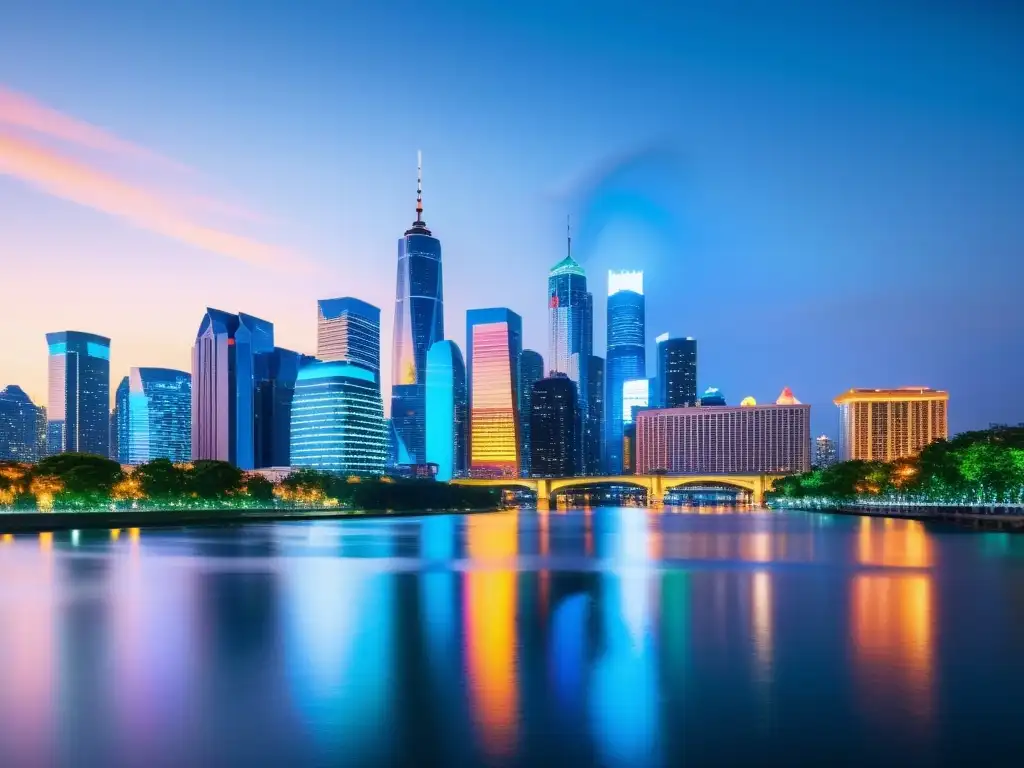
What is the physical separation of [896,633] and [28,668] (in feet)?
81.5

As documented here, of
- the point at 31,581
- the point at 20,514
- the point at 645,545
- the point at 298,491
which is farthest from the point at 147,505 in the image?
the point at 31,581

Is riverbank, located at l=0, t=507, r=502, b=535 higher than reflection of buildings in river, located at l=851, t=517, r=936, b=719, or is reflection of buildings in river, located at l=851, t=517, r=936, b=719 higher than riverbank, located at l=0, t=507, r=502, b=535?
reflection of buildings in river, located at l=851, t=517, r=936, b=719

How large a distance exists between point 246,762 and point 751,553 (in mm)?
57455

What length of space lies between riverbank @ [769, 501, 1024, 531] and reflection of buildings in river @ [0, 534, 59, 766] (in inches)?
3419

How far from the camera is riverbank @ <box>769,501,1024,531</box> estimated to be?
316 feet

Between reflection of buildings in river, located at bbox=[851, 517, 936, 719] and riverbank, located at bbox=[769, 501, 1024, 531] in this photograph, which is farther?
riverbank, located at bbox=[769, 501, 1024, 531]

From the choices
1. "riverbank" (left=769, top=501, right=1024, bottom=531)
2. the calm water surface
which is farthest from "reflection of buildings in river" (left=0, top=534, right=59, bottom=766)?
"riverbank" (left=769, top=501, right=1024, bottom=531)

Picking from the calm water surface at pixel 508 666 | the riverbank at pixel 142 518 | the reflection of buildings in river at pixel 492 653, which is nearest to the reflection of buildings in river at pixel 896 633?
the calm water surface at pixel 508 666

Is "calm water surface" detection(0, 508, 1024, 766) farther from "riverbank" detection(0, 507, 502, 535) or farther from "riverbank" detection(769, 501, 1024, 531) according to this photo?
"riverbank" detection(769, 501, 1024, 531)

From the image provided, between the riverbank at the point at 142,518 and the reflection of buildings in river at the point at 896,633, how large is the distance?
74591mm

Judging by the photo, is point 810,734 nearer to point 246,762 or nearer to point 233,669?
point 246,762

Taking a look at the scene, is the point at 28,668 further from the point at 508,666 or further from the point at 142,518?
the point at 142,518

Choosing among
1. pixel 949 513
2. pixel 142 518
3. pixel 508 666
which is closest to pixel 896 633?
pixel 508 666

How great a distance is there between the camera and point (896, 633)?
28.8 meters
